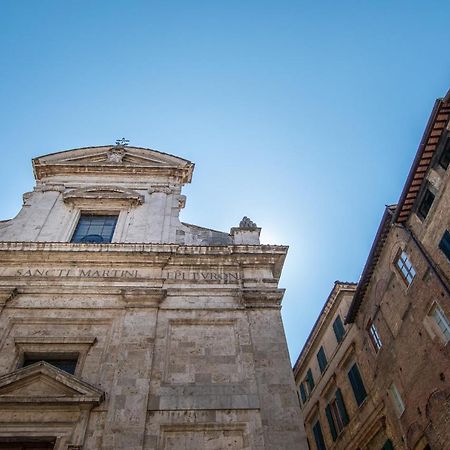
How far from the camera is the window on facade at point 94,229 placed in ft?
47.1

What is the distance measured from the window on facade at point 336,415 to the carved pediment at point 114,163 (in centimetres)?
1210

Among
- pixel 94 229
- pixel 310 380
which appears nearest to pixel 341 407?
pixel 310 380

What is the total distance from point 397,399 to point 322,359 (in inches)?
264

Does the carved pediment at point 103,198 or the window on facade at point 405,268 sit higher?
the carved pediment at point 103,198

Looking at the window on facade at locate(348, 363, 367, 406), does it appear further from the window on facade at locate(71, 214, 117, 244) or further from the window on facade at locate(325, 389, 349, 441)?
the window on facade at locate(71, 214, 117, 244)

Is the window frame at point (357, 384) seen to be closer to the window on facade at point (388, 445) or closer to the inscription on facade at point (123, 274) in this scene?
the window on facade at point (388, 445)

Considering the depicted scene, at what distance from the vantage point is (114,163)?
1731 cm

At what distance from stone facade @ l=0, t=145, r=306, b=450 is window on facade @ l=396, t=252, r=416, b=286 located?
19.2ft

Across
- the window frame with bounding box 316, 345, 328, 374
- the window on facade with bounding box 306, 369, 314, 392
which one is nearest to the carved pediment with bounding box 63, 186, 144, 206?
the window frame with bounding box 316, 345, 328, 374

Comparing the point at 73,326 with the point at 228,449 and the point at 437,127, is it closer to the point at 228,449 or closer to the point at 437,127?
the point at 228,449

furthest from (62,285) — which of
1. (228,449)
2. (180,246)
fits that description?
(228,449)

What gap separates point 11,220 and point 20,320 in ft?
15.6

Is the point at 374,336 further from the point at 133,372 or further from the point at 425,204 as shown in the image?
the point at 133,372

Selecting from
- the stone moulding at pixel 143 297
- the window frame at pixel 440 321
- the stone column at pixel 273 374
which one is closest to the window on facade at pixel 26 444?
the stone moulding at pixel 143 297
